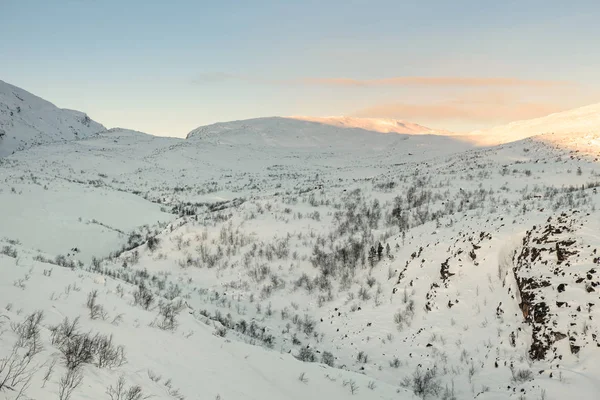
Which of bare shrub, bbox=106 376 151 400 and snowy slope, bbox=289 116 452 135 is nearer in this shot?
bare shrub, bbox=106 376 151 400

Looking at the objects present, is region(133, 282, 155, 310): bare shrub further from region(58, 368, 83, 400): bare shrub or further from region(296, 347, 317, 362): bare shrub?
region(58, 368, 83, 400): bare shrub

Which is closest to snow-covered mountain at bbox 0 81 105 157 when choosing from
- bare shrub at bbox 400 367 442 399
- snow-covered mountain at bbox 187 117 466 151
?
snow-covered mountain at bbox 187 117 466 151

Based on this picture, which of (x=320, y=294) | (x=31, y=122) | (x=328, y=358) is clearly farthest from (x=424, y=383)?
(x=31, y=122)

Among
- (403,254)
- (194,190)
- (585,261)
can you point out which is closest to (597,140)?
(403,254)

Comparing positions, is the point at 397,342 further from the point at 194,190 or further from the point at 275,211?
the point at 194,190

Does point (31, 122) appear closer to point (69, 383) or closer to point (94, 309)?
point (94, 309)

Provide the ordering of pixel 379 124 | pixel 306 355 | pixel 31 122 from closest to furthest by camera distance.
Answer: pixel 306 355 < pixel 379 124 < pixel 31 122
